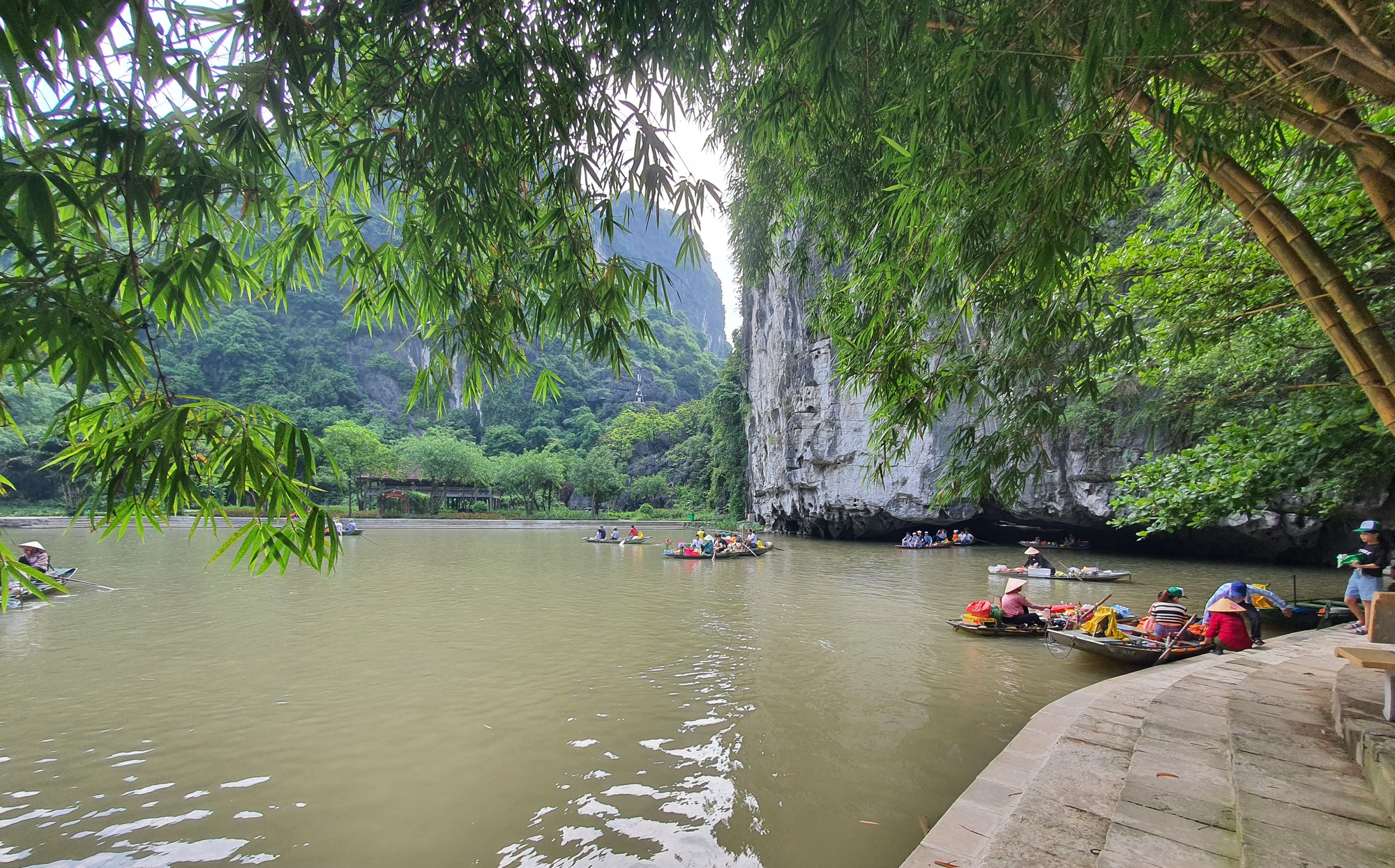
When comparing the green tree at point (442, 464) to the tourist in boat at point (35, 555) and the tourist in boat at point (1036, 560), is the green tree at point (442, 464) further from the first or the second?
the tourist in boat at point (1036, 560)

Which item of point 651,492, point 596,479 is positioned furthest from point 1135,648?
point 651,492

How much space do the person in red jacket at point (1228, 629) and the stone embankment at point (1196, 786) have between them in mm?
2079

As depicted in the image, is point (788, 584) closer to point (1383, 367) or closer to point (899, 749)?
point (899, 749)

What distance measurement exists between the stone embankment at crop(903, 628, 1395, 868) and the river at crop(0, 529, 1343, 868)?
22.5 inches

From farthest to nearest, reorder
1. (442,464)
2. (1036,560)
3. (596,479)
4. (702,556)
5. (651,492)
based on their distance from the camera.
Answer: (651,492) < (596,479) < (442,464) < (702,556) < (1036,560)

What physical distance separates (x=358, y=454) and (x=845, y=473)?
28038mm

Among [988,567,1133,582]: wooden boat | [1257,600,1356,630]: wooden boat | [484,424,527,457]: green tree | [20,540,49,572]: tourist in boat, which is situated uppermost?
[484,424,527,457]: green tree

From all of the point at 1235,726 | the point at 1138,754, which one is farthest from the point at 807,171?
the point at 1235,726

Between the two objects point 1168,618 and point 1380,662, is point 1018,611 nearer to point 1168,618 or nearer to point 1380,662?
point 1168,618

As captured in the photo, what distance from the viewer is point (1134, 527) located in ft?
61.9

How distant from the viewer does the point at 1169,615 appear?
6.40 m

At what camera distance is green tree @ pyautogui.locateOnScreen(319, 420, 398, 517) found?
35562mm

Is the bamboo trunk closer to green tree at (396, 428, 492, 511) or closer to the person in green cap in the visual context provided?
the person in green cap

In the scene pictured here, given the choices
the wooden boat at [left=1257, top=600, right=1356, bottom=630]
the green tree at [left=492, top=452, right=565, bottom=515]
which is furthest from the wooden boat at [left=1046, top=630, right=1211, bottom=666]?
the green tree at [left=492, top=452, right=565, bottom=515]
